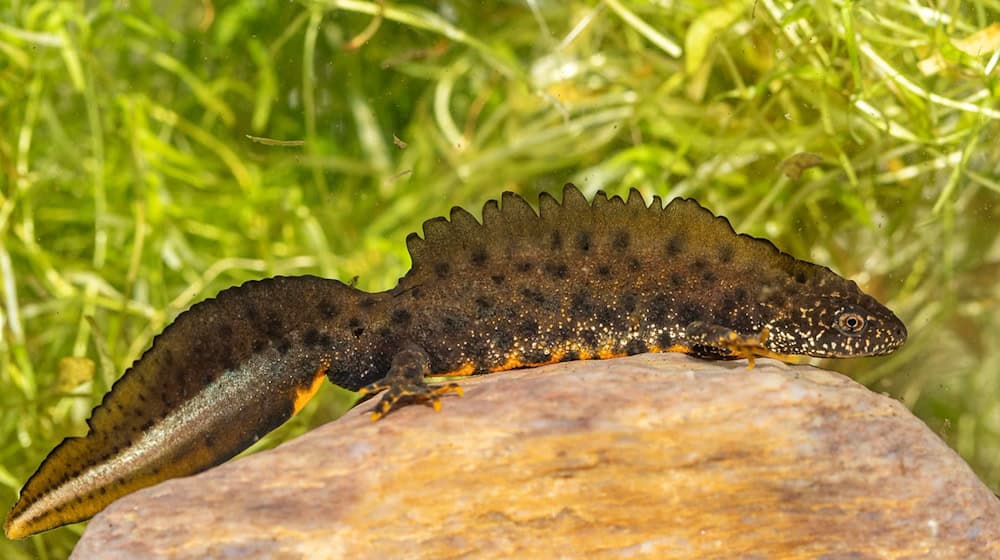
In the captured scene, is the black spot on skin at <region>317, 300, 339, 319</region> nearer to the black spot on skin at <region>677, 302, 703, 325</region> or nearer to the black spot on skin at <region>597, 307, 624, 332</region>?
the black spot on skin at <region>597, 307, 624, 332</region>

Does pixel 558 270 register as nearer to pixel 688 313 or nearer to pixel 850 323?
pixel 688 313

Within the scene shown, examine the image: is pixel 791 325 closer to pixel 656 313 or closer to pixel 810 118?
pixel 656 313

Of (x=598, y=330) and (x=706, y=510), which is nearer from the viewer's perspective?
(x=706, y=510)

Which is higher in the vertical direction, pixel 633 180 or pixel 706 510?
pixel 633 180

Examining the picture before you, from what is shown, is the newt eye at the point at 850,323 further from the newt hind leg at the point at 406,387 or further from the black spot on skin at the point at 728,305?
the newt hind leg at the point at 406,387

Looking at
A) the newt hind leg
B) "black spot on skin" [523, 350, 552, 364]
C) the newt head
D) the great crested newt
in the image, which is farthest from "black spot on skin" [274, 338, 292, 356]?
the newt head

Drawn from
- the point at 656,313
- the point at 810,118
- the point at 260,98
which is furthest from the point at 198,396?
the point at 810,118
